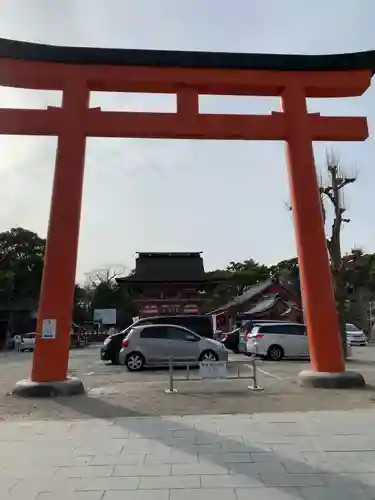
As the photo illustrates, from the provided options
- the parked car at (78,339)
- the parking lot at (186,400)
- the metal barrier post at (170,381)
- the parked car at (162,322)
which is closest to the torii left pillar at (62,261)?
the parking lot at (186,400)

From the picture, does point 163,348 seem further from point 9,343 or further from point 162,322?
point 9,343

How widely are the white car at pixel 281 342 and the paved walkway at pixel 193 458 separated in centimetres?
1391

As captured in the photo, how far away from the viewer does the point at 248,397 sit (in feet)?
31.9

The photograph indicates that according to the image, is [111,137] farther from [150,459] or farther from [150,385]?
[150,459]

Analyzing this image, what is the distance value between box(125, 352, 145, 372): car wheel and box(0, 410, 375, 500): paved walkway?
8.51 metres

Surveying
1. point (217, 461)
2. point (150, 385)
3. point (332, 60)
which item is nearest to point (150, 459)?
point (217, 461)

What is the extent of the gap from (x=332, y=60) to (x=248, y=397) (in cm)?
785

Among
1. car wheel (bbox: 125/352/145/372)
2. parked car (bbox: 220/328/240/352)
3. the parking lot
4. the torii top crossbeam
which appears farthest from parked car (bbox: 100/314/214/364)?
the torii top crossbeam

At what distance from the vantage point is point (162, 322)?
68.4 feet

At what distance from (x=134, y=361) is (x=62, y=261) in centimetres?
667

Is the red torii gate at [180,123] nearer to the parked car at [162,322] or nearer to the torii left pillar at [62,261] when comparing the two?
the torii left pillar at [62,261]

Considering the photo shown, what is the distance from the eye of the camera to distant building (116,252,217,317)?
105ft

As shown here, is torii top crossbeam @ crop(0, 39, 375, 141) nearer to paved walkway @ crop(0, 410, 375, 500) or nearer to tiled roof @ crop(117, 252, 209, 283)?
paved walkway @ crop(0, 410, 375, 500)

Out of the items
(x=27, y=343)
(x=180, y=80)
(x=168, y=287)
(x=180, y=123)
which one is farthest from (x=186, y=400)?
(x=27, y=343)
